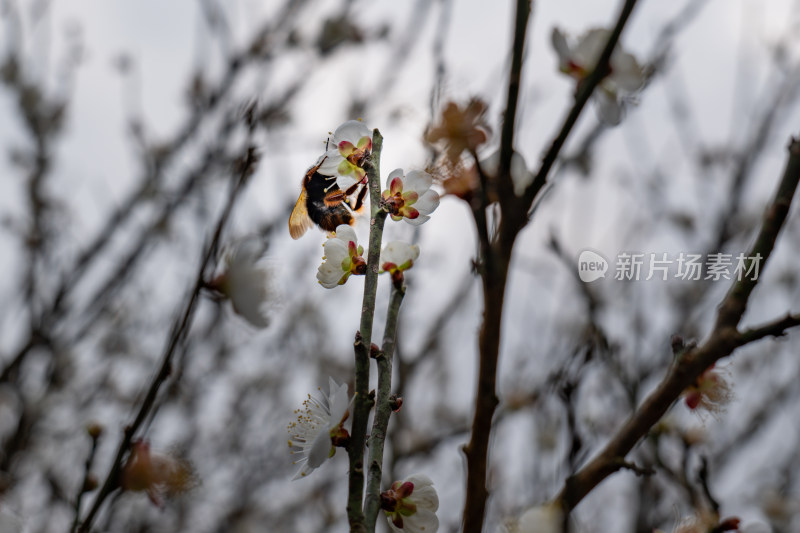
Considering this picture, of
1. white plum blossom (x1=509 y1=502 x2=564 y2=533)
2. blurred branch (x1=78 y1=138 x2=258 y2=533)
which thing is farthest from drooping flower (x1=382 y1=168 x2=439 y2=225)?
white plum blossom (x1=509 y1=502 x2=564 y2=533)

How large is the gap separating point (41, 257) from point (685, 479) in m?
3.68

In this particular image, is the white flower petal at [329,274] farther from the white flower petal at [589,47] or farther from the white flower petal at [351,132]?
the white flower petal at [589,47]

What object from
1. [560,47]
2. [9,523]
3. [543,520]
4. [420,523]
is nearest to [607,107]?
[560,47]

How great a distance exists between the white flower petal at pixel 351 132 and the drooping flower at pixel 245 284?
464 millimetres

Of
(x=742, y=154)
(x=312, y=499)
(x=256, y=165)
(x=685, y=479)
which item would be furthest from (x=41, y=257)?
(x=742, y=154)

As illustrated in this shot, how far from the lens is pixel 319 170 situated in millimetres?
1084

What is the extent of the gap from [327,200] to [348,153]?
10 cm

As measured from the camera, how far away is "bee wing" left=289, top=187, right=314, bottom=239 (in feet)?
3.94

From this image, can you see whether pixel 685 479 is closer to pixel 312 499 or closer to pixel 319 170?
pixel 319 170

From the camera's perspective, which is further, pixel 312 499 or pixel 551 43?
pixel 312 499

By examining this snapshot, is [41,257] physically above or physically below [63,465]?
above

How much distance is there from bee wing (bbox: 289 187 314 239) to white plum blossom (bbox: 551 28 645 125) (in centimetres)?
71

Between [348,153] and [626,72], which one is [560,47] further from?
[348,153]

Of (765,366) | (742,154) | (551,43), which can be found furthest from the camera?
(765,366)
